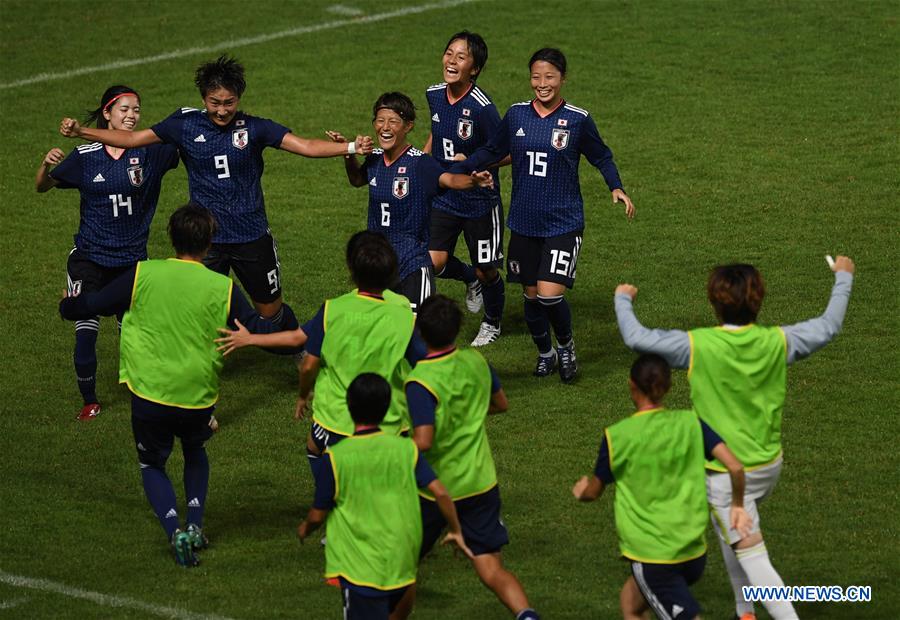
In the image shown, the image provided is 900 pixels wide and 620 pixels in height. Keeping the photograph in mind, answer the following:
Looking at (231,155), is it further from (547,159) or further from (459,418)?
(459,418)

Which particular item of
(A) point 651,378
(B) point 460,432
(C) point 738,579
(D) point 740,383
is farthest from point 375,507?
(C) point 738,579

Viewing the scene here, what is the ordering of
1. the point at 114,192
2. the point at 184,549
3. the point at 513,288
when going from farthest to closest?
the point at 513,288 → the point at 114,192 → the point at 184,549

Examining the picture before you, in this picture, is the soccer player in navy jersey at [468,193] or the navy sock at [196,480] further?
the soccer player in navy jersey at [468,193]

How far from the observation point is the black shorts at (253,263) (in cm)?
1221

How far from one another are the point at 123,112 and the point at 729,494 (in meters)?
5.92

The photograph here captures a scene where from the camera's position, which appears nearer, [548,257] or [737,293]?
[737,293]

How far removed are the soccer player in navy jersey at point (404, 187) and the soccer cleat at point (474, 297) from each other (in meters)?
3.05

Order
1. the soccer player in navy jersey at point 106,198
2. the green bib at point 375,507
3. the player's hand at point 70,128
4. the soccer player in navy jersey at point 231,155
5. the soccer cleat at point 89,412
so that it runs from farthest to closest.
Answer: the soccer cleat at point 89,412 → the soccer player in navy jersey at point 106,198 → the soccer player in navy jersey at point 231,155 → the player's hand at point 70,128 → the green bib at point 375,507

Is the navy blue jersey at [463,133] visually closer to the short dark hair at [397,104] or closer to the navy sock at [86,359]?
the short dark hair at [397,104]

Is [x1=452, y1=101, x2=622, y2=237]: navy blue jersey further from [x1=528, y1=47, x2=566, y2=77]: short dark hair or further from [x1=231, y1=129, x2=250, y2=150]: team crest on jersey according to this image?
[x1=231, y1=129, x2=250, y2=150]: team crest on jersey

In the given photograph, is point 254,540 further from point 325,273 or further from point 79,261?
point 325,273

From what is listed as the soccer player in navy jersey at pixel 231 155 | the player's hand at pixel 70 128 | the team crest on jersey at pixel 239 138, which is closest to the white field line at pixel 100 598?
the player's hand at pixel 70 128

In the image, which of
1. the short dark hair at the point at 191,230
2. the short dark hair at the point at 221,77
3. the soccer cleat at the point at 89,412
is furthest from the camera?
the soccer cleat at the point at 89,412

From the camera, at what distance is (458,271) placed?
1407 cm
